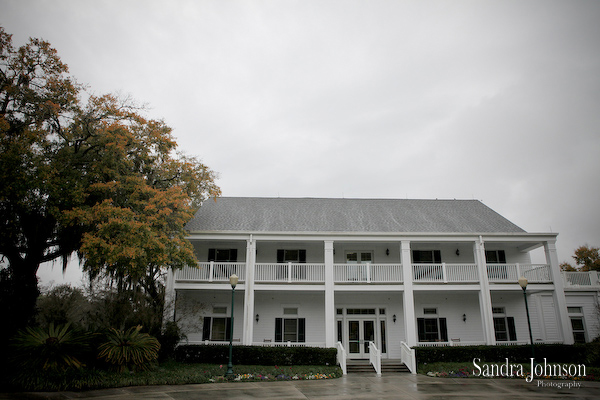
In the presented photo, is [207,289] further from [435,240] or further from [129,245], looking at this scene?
[435,240]

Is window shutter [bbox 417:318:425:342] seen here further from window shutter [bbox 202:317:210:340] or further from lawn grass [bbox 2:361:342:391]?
window shutter [bbox 202:317:210:340]

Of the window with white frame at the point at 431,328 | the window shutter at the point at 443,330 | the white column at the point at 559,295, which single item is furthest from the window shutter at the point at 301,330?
the white column at the point at 559,295

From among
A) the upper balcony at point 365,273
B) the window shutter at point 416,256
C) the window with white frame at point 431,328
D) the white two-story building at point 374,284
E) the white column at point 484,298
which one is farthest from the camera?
the window shutter at point 416,256

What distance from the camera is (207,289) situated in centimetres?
1853

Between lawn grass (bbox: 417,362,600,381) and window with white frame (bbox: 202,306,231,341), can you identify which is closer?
lawn grass (bbox: 417,362,600,381)

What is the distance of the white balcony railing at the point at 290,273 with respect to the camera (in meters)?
18.8

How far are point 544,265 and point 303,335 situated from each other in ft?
40.2

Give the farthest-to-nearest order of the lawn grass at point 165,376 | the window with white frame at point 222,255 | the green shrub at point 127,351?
1. the window with white frame at point 222,255
2. the green shrub at point 127,351
3. the lawn grass at point 165,376

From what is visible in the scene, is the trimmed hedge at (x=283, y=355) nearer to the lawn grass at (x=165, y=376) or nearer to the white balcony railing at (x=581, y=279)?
the lawn grass at (x=165, y=376)

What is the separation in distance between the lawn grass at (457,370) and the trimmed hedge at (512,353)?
40 cm

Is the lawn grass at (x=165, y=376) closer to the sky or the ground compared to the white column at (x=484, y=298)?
closer to the ground

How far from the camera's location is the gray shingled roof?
20070mm

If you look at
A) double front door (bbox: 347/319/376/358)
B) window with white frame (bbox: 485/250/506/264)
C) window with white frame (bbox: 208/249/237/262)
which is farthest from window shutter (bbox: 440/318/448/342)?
window with white frame (bbox: 208/249/237/262)

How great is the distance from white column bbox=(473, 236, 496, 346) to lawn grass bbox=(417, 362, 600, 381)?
6.49 ft
